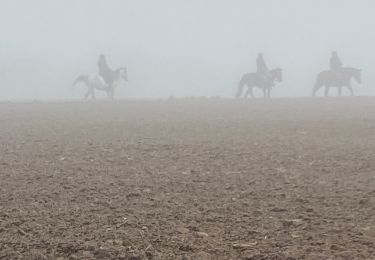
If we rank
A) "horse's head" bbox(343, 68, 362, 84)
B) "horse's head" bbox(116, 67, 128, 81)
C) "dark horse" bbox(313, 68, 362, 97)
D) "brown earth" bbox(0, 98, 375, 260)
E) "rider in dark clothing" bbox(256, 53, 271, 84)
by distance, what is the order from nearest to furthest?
"brown earth" bbox(0, 98, 375, 260) → "dark horse" bbox(313, 68, 362, 97) → "rider in dark clothing" bbox(256, 53, 271, 84) → "horse's head" bbox(116, 67, 128, 81) → "horse's head" bbox(343, 68, 362, 84)

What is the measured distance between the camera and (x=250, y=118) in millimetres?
18078

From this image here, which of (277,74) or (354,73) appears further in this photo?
(354,73)

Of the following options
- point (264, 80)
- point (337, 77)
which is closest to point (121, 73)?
point (264, 80)

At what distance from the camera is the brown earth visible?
5.34 meters

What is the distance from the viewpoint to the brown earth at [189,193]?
5.34 metres

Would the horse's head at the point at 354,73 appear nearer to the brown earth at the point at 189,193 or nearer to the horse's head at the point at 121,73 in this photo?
the horse's head at the point at 121,73

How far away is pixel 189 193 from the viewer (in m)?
7.34

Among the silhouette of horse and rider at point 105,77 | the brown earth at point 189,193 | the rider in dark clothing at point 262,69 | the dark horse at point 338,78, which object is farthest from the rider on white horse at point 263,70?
the brown earth at point 189,193

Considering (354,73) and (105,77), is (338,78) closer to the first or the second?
(354,73)

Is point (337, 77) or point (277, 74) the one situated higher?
point (277, 74)

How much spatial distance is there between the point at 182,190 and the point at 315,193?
1570mm

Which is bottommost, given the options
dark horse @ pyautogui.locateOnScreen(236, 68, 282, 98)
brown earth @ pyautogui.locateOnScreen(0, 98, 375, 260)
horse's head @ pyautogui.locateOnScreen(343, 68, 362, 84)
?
brown earth @ pyautogui.locateOnScreen(0, 98, 375, 260)

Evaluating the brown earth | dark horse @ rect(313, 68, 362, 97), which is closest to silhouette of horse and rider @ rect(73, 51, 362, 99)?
dark horse @ rect(313, 68, 362, 97)

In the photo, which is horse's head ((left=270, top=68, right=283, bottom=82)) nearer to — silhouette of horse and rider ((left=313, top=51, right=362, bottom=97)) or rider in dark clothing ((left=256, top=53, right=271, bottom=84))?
rider in dark clothing ((left=256, top=53, right=271, bottom=84))
